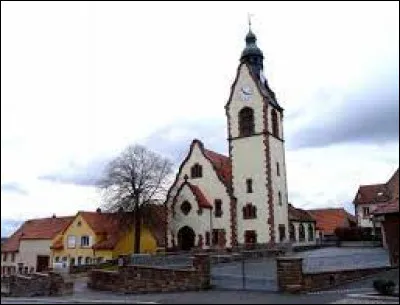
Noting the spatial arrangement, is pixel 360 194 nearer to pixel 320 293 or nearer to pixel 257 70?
pixel 257 70

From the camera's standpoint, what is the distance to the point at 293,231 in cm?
5647

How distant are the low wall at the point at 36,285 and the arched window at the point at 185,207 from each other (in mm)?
24316

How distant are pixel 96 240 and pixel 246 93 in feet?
82.5

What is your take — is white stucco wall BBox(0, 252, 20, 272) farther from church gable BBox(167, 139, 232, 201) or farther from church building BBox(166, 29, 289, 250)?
church gable BBox(167, 139, 232, 201)

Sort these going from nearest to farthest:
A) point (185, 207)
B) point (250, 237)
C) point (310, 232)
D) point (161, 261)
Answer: point (161, 261)
point (250, 237)
point (185, 207)
point (310, 232)

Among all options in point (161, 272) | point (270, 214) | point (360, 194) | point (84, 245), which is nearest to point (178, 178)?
point (270, 214)

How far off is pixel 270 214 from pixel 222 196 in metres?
5.23

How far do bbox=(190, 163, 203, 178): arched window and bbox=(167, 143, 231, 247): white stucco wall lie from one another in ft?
0.99

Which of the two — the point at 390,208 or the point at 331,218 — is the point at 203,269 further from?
the point at 331,218

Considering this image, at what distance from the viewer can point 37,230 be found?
73375 mm

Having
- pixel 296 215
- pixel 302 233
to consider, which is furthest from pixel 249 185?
pixel 302 233

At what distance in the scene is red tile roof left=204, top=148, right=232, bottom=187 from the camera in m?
53.4

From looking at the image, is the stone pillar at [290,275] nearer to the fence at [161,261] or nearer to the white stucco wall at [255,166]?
the fence at [161,261]

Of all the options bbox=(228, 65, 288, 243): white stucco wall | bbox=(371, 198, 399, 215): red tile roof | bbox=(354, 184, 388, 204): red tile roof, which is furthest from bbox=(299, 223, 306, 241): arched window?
bbox=(371, 198, 399, 215): red tile roof
